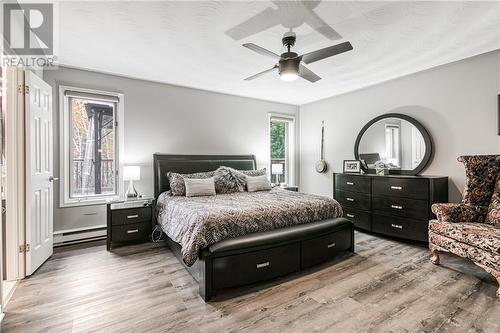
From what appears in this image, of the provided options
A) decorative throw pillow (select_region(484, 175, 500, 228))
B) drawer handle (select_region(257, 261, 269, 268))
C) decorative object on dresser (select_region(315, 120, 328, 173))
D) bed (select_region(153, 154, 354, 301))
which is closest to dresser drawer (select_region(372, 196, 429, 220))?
decorative throw pillow (select_region(484, 175, 500, 228))

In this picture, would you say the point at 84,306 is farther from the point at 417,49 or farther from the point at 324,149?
the point at 324,149

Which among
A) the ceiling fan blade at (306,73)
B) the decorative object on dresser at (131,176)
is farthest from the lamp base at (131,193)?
the ceiling fan blade at (306,73)

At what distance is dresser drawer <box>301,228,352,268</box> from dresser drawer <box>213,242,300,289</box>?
12 cm

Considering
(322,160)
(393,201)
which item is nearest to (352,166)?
(322,160)

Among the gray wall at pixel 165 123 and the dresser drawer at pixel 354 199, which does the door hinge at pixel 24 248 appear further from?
the dresser drawer at pixel 354 199

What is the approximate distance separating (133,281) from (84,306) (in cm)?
50

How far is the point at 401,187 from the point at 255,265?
8.71 feet

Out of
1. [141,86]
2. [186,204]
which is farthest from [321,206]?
[141,86]

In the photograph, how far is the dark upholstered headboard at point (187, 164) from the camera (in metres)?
4.25

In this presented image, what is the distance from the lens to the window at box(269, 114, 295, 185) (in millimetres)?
6020

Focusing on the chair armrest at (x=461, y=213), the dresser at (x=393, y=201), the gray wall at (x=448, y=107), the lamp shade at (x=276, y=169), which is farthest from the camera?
the lamp shade at (x=276, y=169)

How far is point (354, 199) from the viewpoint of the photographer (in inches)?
171

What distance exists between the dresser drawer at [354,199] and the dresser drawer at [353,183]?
75mm

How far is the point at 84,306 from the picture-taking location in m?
2.13
